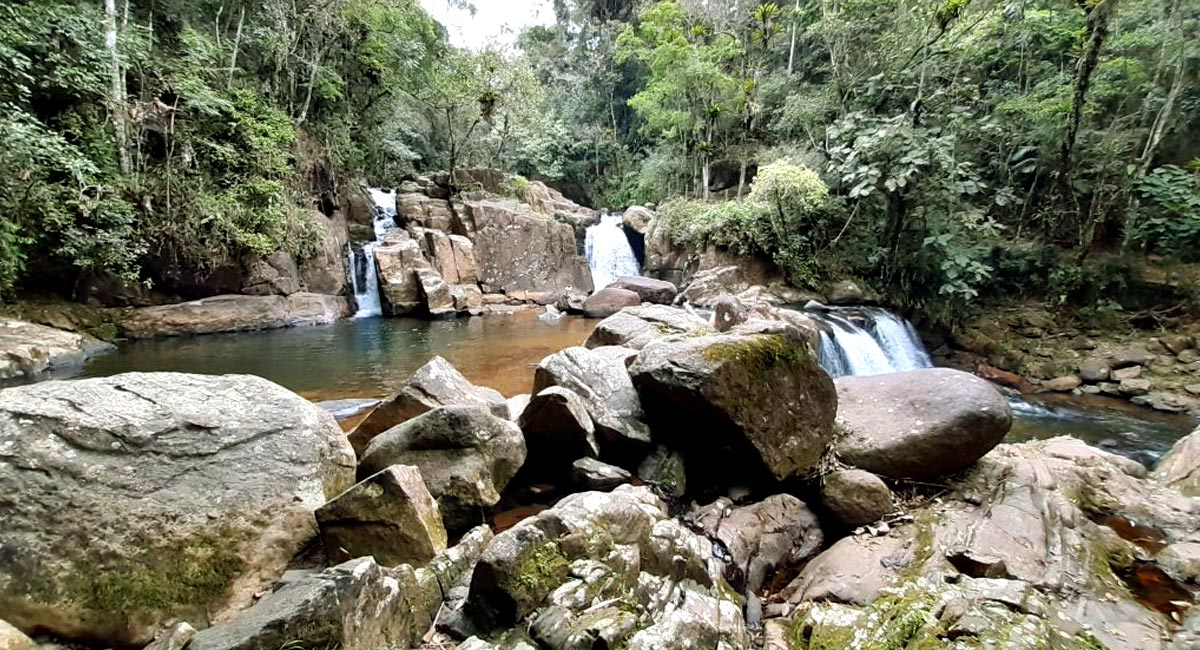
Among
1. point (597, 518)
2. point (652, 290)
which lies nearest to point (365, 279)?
point (652, 290)

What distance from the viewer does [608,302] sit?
46.2 ft

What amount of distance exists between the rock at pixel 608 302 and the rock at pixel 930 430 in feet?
31.8

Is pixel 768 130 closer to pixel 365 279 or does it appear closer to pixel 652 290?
pixel 652 290

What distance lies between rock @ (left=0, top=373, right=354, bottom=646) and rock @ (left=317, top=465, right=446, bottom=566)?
181 millimetres

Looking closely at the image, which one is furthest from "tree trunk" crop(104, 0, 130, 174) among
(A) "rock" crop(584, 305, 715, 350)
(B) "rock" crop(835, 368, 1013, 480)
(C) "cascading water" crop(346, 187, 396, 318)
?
(B) "rock" crop(835, 368, 1013, 480)

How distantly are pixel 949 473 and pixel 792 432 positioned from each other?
142 centimetres

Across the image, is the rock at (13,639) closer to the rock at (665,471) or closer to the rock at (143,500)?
the rock at (143,500)

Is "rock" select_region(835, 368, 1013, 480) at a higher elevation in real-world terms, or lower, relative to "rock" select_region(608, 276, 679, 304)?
lower

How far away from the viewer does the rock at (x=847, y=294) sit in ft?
43.4

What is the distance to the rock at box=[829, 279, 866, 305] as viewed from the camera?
13234 millimetres

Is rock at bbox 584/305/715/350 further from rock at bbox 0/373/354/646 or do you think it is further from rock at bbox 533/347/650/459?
rock at bbox 0/373/354/646

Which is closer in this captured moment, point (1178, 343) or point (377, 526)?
point (377, 526)

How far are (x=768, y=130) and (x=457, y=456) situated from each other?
18.9m

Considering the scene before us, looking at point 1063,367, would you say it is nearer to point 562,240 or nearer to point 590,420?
point 590,420
